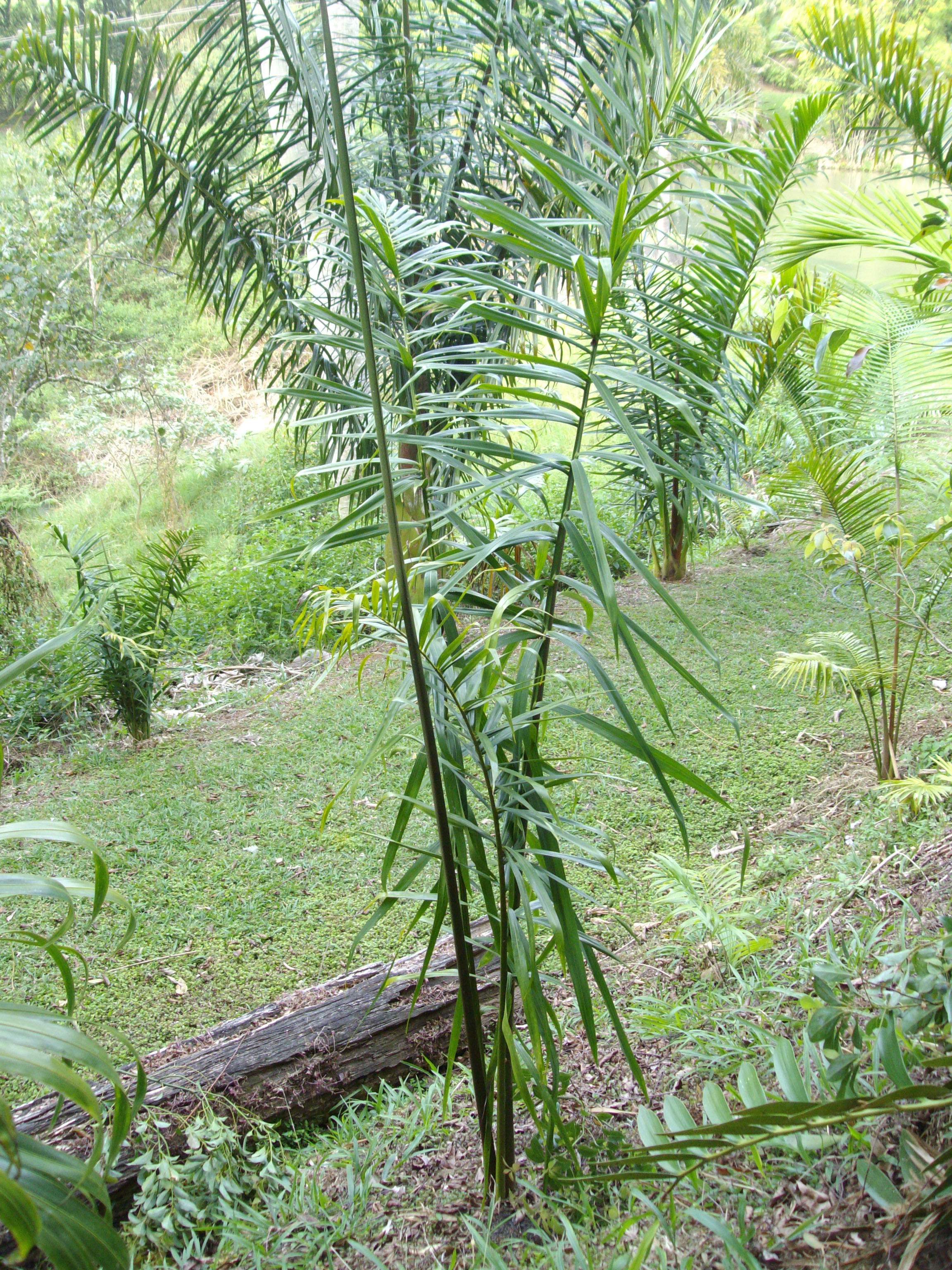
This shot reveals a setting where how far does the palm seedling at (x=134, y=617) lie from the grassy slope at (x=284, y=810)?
0.27 meters

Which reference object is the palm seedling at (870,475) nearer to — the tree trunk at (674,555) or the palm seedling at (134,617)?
the tree trunk at (674,555)

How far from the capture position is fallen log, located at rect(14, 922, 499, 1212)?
62.6 inches

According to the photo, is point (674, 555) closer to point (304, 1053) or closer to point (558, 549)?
point (304, 1053)

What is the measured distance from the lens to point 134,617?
391cm

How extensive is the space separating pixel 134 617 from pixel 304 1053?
A: 2683 mm

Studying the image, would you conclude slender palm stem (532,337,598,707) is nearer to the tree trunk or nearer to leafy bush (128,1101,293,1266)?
leafy bush (128,1101,293,1266)

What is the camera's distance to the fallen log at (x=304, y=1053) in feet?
5.21

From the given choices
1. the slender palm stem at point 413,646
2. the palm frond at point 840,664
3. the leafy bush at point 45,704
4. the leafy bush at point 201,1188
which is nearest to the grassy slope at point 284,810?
the leafy bush at point 45,704

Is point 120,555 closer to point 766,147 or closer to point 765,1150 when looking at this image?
point 766,147

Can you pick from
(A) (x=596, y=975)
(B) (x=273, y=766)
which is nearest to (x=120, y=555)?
(B) (x=273, y=766)

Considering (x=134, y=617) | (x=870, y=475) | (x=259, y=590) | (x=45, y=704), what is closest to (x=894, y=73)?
(x=870, y=475)

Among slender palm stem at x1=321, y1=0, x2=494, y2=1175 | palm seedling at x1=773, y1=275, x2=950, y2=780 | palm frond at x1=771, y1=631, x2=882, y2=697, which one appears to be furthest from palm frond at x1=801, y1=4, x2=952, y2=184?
slender palm stem at x1=321, y1=0, x2=494, y2=1175

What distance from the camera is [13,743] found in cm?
407

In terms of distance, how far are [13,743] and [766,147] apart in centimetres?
419
